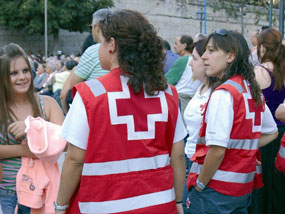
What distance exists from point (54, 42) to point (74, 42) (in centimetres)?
289

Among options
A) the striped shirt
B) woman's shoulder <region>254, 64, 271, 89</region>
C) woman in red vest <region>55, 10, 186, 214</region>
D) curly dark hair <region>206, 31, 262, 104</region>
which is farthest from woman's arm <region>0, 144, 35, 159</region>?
woman's shoulder <region>254, 64, 271, 89</region>

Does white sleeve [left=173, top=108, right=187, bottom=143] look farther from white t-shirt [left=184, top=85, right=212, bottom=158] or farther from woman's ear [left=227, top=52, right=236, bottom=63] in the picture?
white t-shirt [left=184, top=85, right=212, bottom=158]

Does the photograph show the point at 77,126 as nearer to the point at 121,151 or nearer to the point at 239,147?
the point at 121,151

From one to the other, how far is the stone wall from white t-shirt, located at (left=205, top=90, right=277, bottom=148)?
110 feet

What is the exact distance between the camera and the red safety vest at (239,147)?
9.14ft

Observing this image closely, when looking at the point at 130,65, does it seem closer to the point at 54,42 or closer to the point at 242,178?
the point at 242,178

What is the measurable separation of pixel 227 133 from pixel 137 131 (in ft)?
2.38

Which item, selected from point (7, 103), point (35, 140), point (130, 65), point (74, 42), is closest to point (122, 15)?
point (130, 65)

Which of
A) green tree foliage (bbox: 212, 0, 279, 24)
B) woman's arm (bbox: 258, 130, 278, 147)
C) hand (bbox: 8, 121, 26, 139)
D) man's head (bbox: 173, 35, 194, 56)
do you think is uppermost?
green tree foliage (bbox: 212, 0, 279, 24)

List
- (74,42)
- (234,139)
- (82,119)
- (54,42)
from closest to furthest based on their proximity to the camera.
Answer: (82,119) < (234,139) < (54,42) < (74,42)

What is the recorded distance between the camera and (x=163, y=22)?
132ft

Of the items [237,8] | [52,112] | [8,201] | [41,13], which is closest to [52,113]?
[52,112]

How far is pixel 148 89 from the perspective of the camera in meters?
2.26

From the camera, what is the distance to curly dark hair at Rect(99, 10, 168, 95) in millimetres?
2225
